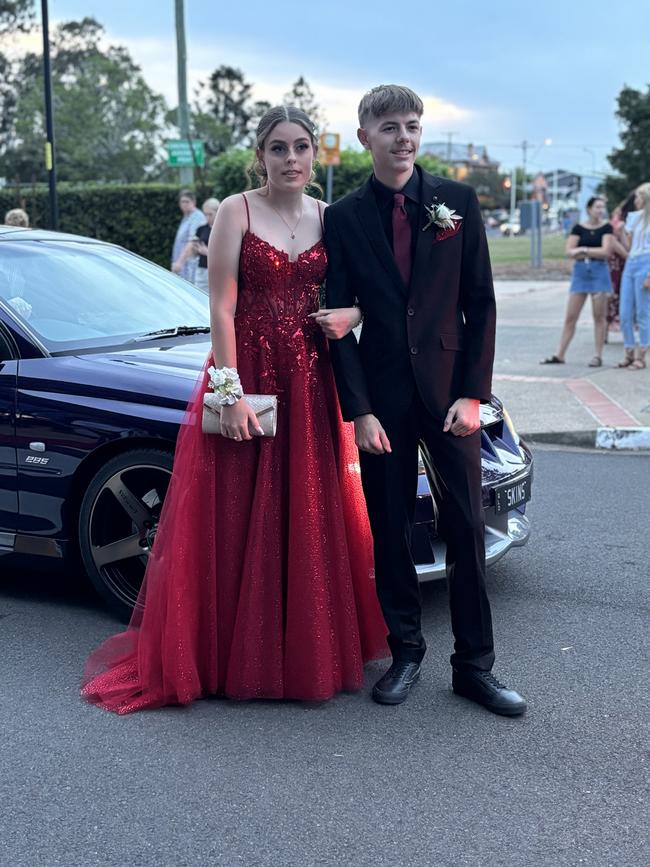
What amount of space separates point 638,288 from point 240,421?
27.5 ft

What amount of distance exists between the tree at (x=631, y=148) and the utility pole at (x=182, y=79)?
482 inches

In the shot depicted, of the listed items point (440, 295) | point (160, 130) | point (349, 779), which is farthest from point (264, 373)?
point (160, 130)

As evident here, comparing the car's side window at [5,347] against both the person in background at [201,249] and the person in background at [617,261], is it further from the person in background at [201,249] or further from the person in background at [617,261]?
the person in background at [617,261]

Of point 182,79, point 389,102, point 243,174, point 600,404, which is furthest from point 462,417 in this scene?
point 243,174

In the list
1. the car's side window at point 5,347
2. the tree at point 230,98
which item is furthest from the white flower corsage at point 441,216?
the tree at point 230,98

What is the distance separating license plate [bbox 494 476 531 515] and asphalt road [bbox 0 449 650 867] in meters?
0.48

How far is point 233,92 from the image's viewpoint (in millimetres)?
103438

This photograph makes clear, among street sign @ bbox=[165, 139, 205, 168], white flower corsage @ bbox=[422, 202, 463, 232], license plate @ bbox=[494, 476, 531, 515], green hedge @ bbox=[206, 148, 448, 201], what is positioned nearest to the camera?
white flower corsage @ bbox=[422, 202, 463, 232]

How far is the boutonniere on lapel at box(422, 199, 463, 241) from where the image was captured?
3404 millimetres

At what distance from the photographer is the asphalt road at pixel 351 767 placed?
280 cm

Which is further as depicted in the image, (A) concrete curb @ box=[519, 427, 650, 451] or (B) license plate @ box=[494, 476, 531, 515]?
(A) concrete curb @ box=[519, 427, 650, 451]

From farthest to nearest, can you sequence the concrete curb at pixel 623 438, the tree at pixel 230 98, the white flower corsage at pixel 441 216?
the tree at pixel 230 98
the concrete curb at pixel 623 438
the white flower corsage at pixel 441 216
